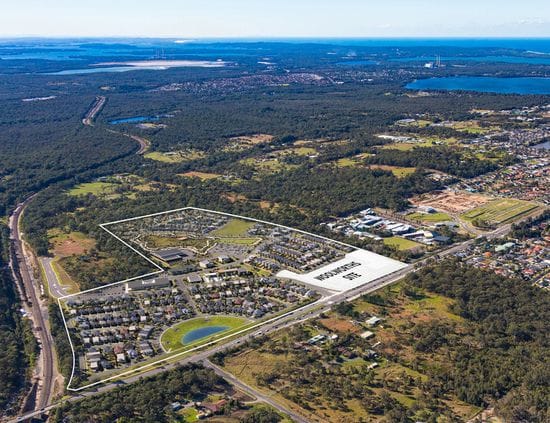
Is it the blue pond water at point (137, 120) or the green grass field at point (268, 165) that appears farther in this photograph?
the blue pond water at point (137, 120)

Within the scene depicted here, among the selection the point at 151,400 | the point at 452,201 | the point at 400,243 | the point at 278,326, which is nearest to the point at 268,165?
the point at 452,201

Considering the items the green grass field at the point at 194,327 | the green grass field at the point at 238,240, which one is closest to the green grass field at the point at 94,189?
the green grass field at the point at 238,240

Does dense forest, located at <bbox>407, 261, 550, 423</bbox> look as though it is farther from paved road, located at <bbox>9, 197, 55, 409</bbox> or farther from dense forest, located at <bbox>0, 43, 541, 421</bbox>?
paved road, located at <bbox>9, 197, 55, 409</bbox>

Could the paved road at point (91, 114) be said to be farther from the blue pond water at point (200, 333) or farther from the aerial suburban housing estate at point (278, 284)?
the blue pond water at point (200, 333)

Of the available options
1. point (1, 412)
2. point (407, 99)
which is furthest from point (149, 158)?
point (407, 99)

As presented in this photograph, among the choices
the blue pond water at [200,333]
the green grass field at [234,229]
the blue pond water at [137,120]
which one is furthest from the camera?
the blue pond water at [137,120]

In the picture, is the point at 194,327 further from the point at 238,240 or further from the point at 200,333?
the point at 238,240

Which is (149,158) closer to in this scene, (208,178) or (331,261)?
(208,178)
